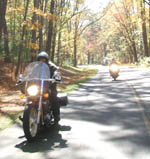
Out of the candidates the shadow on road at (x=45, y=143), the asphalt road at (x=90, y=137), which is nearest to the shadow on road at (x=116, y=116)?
the asphalt road at (x=90, y=137)

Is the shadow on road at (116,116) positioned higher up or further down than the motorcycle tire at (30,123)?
further down

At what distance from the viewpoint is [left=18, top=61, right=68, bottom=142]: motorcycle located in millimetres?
6277

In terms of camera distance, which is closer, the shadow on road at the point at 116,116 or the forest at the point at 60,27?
the shadow on road at the point at 116,116

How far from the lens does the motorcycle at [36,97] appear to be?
6.28 meters

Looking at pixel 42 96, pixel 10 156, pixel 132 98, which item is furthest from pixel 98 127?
pixel 132 98

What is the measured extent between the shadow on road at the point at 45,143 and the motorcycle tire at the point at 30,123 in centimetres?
17

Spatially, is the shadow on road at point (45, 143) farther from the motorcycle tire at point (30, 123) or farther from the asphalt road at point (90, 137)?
the motorcycle tire at point (30, 123)

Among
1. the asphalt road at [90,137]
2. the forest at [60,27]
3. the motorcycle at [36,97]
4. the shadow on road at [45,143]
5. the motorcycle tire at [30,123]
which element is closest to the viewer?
the asphalt road at [90,137]

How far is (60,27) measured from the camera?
95.8 feet

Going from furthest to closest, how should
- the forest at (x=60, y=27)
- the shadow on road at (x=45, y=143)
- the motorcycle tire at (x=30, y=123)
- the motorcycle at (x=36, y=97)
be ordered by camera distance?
1. the forest at (x=60, y=27)
2. the motorcycle at (x=36, y=97)
3. the motorcycle tire at (x=30, y=123)
4. the shadow on road at (x=45, y=143)

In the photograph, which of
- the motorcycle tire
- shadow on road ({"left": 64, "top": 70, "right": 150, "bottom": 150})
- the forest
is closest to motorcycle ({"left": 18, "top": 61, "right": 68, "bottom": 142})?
the motorcycle tire

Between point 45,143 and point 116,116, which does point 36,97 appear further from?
point 116,116

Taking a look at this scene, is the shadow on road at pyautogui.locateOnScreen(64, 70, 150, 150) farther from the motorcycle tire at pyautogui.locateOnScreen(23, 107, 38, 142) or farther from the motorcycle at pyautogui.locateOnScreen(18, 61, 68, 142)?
the motorcycle tire at pyautogui.locateOnScreen(23, 107, 38, 142)

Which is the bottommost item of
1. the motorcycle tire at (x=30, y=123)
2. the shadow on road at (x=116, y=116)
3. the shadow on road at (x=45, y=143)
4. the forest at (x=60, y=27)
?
the shadow on road at (x=45, y=143)
